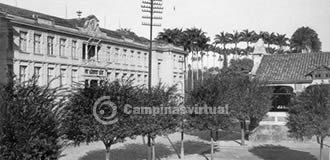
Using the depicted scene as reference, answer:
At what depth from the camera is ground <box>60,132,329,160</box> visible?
26.1 metres

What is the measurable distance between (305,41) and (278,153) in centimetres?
5692

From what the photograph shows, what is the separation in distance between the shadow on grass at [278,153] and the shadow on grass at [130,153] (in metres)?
7.35

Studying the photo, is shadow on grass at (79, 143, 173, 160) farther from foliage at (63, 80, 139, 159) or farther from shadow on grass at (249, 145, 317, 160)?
foliage at (63, 80, 139, 159)

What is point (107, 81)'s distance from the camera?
Answer: 1728cm

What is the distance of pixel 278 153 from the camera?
28.2 metres

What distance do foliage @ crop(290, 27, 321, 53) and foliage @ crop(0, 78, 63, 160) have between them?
73.1 m

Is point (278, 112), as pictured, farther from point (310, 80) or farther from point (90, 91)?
point (90, 91)

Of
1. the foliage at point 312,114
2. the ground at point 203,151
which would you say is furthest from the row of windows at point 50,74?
the foliage at point 312,114

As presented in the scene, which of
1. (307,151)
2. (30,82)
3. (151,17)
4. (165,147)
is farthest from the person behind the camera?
(165,147)

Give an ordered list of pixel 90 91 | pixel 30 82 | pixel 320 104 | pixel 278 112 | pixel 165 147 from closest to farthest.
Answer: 1. pixel 30 82
2. pixel 90 91
3. pixel 320 104
4. pixel 165 147
5. pixel 278 112

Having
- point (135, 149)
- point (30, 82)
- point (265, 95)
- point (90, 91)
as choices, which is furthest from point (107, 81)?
point (265, 95)

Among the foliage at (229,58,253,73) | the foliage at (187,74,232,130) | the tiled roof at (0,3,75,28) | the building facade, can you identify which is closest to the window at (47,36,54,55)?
the building facade

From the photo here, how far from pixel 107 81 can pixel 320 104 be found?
473 inches

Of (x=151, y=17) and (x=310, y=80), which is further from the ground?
(x=151, y=17)
